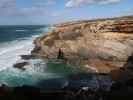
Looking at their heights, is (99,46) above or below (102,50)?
above

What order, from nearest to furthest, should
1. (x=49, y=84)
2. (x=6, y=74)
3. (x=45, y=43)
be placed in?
(x=49, y=84) < (x=6, y=74) < (x=45, y=43)

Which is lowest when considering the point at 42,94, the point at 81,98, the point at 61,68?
the point at 61,68

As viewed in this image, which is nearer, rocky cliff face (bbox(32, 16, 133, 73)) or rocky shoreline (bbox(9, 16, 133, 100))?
rocky shoreline (bbox(9, 16, 133, 100))

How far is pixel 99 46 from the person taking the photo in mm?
41031

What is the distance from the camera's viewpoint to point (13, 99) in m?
15.7

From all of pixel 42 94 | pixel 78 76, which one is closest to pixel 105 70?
pixel 78 76

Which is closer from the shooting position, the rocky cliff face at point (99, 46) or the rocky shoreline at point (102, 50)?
the rocky shoreline at point (102, 50)


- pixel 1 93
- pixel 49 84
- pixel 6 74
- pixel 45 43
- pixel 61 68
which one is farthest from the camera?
pixel 45 43

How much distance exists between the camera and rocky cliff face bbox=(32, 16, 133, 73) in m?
37.7

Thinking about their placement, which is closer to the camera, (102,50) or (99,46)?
(102,50)

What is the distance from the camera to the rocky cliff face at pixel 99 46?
3770 cm

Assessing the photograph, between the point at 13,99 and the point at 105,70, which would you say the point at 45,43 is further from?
the point at 13,99

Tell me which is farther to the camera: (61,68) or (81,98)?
(61,68)

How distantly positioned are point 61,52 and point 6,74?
13725 millimetres
